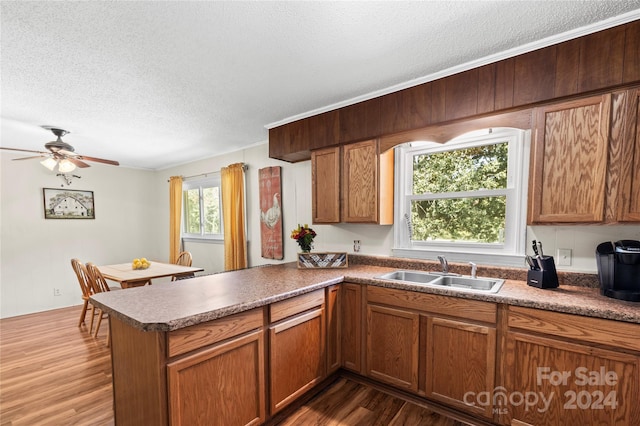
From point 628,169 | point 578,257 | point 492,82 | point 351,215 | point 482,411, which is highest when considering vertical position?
point 492,82

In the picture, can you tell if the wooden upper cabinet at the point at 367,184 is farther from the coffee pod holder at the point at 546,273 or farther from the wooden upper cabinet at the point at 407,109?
the coffee pod holder at the point at 546,273

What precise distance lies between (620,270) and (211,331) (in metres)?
2.17

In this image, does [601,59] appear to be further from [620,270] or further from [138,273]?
[138,273]

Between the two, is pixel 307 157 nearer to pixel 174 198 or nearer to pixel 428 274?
pixel 428 274

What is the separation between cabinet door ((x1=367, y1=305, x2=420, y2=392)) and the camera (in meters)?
1.91

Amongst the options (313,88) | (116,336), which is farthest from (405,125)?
(116,336)

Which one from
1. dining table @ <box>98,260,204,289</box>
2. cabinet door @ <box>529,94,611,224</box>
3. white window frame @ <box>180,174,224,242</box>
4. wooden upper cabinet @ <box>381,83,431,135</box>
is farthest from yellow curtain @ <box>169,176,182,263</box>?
cabinet door @ <box>529,94,611,224</box>

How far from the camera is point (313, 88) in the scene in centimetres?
217

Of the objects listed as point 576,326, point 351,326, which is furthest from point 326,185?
point 576,326

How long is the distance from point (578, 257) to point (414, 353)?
49.0 inches

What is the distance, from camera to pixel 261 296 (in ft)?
5.31

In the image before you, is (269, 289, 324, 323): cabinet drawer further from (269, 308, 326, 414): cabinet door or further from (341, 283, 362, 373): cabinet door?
(341, 283, 362, 373): cabinet door

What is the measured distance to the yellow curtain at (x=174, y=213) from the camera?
15.7 ft

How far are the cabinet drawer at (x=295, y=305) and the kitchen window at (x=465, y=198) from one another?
38.1 inches
